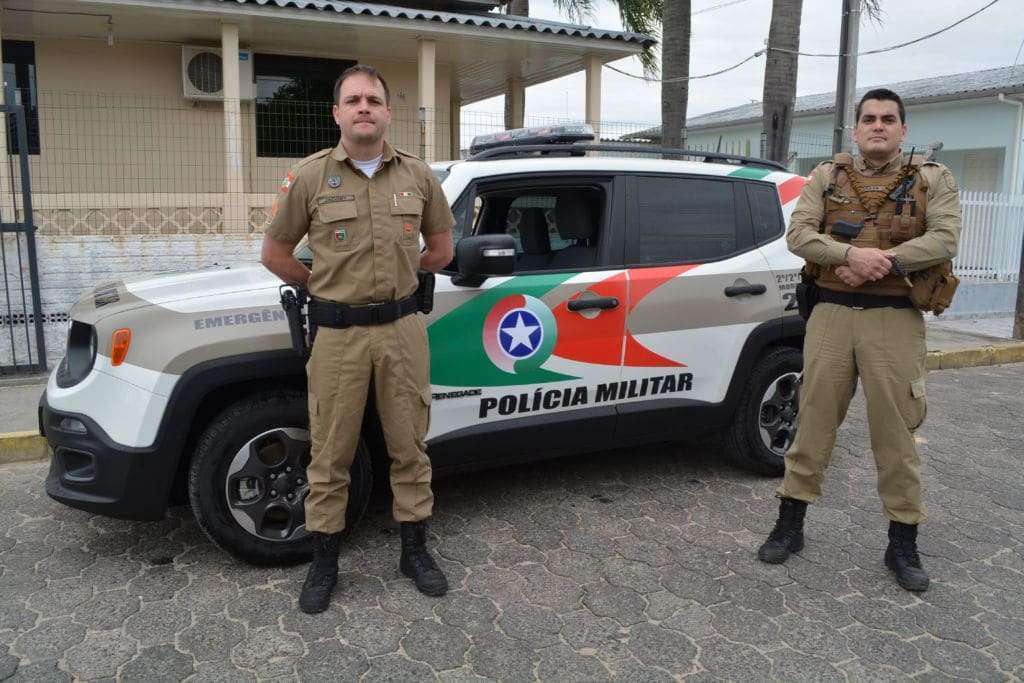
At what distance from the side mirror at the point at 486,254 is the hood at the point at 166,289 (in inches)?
31.6

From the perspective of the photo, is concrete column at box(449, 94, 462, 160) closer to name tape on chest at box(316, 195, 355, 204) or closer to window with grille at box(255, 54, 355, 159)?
window with grille at box(255, 54, 355, 159)

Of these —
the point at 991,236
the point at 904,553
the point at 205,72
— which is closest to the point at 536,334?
the point at 904,553

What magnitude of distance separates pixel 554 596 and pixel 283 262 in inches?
66.1

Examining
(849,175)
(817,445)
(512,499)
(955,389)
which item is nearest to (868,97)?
(849,175)

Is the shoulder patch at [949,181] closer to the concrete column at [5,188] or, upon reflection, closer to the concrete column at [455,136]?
the concrete column at [5,188]

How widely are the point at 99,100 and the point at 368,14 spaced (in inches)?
147

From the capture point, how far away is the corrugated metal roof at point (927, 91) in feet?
59.7

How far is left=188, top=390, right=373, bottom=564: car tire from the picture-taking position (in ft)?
10.9

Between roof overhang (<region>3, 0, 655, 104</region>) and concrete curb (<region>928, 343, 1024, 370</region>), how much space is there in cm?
615

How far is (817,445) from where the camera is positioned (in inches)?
142

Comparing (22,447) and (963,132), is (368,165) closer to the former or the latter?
(22,447)

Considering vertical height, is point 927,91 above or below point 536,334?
above

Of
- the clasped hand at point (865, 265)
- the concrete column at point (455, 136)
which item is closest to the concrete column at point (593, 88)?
the concrete column at point (455, 136)

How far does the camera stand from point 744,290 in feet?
14.5
